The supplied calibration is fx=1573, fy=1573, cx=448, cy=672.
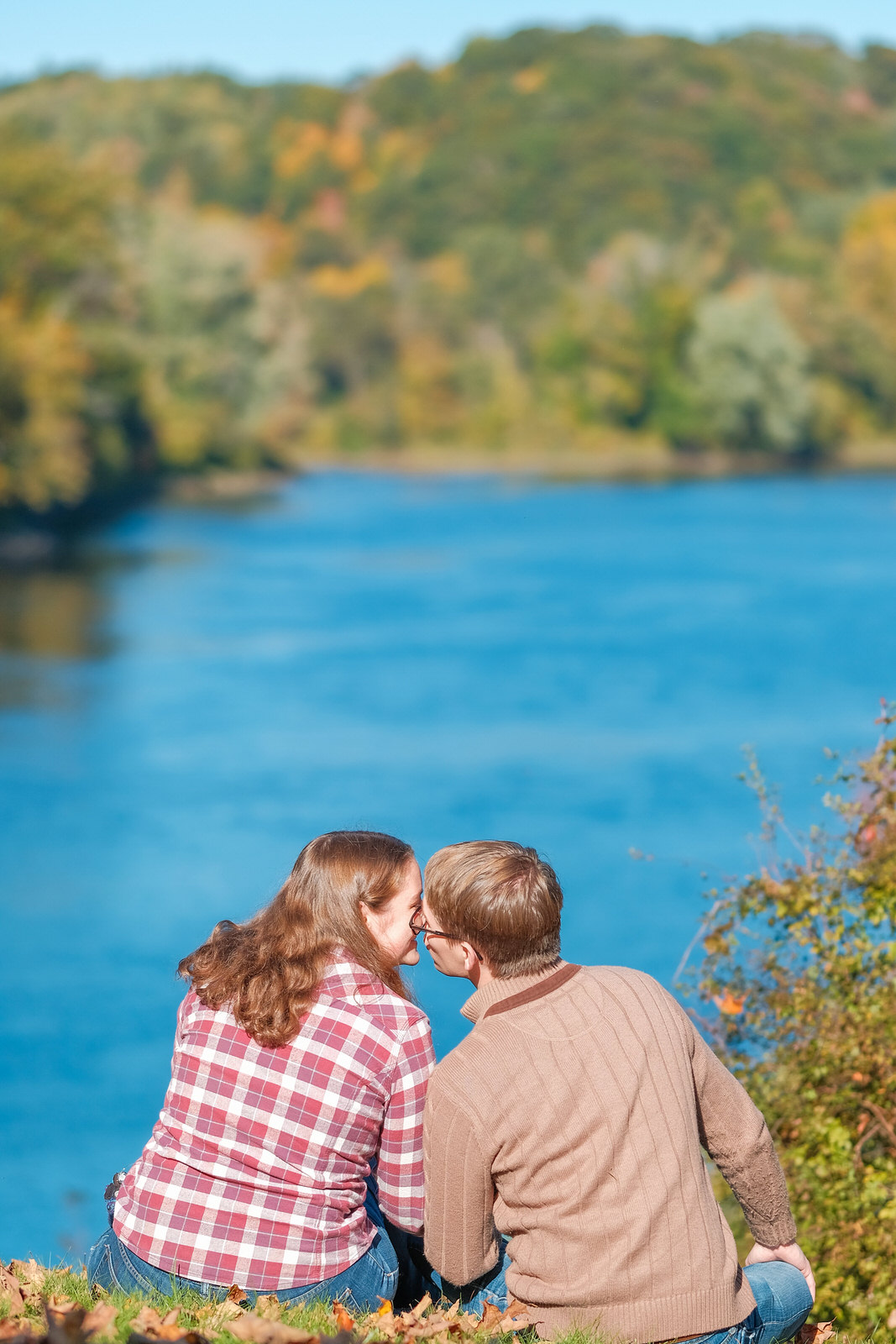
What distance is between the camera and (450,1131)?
2.02 m

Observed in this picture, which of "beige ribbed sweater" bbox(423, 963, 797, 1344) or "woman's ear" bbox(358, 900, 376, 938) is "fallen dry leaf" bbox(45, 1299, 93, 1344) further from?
"woman's ear" bbox(358, 900, 376, 938)

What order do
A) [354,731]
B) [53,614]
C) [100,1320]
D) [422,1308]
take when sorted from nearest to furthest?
1. [100,1320]
2. [422,1308]
3. [354,731]
4. [53,614]

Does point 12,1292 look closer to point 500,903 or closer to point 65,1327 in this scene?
point 65,1327

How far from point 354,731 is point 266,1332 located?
751 inches

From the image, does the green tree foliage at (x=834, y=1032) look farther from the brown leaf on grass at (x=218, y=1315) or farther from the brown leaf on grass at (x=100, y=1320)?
the brown leaf on grass at (x=100, y=1320)

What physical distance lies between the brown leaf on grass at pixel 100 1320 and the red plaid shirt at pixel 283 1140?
235 millimetres

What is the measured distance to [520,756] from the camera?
1930cm

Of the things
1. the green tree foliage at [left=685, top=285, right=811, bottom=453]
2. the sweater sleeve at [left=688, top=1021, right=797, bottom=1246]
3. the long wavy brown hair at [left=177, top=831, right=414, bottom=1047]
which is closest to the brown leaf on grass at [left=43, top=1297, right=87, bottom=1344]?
the long wavy brown hair at [left=177, top=831, right=414, bottom=1047]

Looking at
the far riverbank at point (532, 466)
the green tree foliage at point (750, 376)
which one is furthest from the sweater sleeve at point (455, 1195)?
the green tree foliage at point (750, 376)

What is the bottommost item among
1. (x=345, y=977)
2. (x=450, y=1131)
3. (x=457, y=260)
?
(x=450, y=1131)

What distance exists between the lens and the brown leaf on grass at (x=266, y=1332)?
189 cm

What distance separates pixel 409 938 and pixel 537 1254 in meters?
0.46

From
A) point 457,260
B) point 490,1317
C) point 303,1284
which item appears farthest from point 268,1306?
Answer: point 457,260

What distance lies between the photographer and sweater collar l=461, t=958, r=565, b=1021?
2064 millimetres
